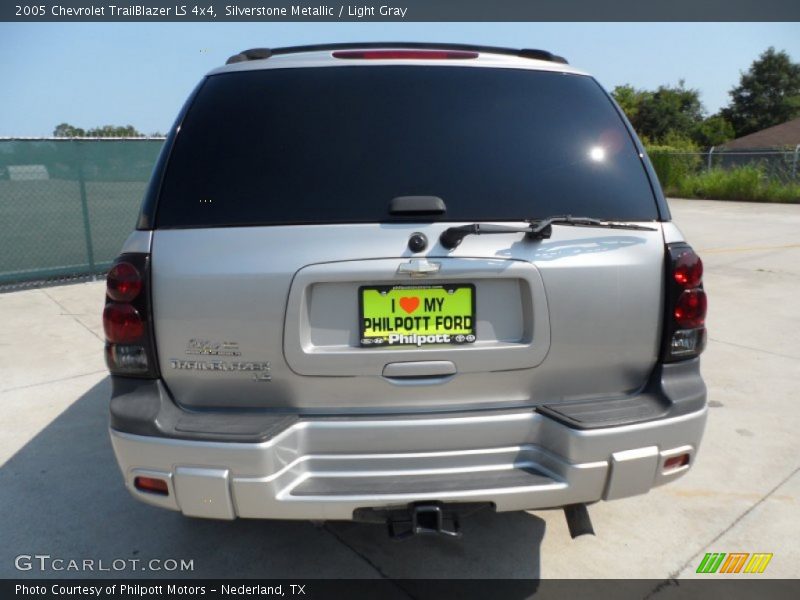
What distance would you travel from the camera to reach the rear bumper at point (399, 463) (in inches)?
77.5

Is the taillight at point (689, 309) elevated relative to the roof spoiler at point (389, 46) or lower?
lower

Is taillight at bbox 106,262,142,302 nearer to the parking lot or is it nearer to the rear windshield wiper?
the rear windshield wiper

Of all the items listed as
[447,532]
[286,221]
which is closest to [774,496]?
[447,532]

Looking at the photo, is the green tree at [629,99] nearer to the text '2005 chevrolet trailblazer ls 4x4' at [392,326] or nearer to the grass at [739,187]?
the grass at [739,187]

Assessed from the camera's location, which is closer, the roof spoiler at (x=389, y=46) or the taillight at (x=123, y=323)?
the taillight at (x=123, y=323)

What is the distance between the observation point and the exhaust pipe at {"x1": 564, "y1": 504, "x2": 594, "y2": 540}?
2.41 meters

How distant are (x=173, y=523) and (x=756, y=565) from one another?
260 centimetres

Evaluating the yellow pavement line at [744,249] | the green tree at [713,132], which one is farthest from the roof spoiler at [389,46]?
the green tree at [713,132]

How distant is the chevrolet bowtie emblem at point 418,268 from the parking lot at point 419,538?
1343 mm

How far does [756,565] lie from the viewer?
2.61 metres

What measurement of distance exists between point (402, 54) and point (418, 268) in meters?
0.95

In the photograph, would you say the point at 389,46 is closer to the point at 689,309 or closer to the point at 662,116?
the point at 689,309

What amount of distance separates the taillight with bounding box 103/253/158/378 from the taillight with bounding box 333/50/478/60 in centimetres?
112

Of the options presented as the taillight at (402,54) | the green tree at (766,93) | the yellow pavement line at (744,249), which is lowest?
the yellow pavement line at (744,249)
